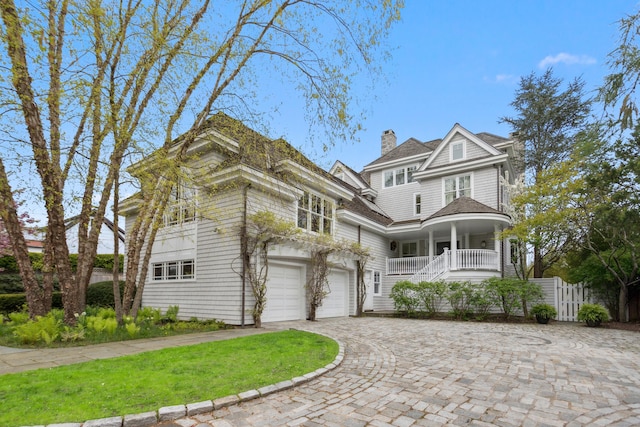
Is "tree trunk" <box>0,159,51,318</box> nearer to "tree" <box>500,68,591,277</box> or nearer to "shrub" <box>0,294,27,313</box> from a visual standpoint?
"shrub" <box>0,294,27,313</box>

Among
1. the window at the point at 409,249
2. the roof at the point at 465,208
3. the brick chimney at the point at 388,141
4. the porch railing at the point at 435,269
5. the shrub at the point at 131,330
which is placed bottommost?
the shrub at the point at 131,330

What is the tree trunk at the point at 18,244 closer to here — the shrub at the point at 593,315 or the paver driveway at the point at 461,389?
the paver driveway at the point at 461,389

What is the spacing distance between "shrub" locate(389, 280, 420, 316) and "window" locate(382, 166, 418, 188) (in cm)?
772

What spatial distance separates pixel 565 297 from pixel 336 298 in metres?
8.65

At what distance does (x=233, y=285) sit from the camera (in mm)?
10969

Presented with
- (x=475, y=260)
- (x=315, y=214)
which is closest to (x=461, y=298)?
(x=475, y=260)

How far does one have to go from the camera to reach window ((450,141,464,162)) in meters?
18.3

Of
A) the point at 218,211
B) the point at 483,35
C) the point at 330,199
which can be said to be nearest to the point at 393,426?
the point at 483,35

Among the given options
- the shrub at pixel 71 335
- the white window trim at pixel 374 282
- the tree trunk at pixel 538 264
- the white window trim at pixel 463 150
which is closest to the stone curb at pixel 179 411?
the shrub at pixel 71 335

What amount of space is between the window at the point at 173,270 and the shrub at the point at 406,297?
8036mm

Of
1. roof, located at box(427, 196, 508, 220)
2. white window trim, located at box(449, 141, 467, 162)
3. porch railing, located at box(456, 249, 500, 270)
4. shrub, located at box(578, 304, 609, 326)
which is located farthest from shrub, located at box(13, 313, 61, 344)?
white window trim, located at box(449, 141, 467, 162)

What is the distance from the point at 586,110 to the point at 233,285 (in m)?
21.1

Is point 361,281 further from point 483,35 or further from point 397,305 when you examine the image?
point 483,35

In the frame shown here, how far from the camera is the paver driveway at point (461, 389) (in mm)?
3654
